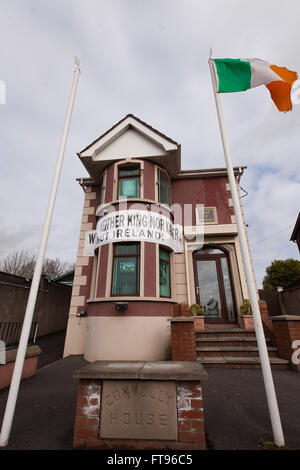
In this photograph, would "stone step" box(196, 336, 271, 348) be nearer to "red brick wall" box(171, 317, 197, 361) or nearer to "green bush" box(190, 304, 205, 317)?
"red brick wall" box(171, 317, 197, 361)

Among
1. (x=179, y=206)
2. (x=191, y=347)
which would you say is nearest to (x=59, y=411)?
(x=191, y=347)

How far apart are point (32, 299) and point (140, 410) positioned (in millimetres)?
1914

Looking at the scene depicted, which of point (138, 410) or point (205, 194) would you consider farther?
point (205, 194)

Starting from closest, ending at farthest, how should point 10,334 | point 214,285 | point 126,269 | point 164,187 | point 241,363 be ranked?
point 10,334, point 241,363, point 126,269, point 214,285, point 164,187

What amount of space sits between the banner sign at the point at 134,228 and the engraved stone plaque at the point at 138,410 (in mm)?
4934

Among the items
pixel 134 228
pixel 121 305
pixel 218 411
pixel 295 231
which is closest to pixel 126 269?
pixel 121 305

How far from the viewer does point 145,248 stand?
22.7ft

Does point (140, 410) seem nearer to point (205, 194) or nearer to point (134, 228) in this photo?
point (134, 228)

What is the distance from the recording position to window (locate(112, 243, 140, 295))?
263 inches

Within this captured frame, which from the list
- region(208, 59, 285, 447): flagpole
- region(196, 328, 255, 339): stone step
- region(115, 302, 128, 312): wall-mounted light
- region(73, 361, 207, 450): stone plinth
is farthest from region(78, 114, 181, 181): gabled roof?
region(73, 361, 207, 450): stone plinth

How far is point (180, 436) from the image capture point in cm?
210

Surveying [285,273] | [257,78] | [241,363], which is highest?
[257,78]
